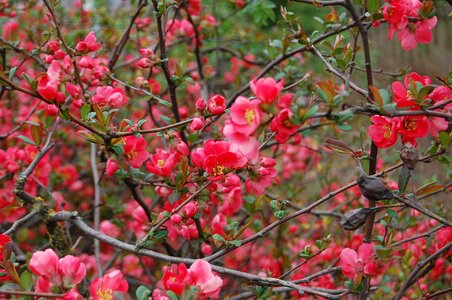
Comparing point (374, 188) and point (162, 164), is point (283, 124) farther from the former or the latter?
point (162, 164)

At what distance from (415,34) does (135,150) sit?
0.74 m

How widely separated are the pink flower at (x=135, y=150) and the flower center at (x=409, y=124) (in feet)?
1.96

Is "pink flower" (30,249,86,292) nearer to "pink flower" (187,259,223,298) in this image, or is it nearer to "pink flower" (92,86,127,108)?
"pink flower" (187,259,223,298)

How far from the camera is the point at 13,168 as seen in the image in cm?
164

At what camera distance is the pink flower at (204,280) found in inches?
36.6

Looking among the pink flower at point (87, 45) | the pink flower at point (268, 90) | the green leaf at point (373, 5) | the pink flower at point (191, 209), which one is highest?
the pink flower at point (87, 45)

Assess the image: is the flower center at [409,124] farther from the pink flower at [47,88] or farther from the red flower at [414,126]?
the pink flower at [47,88]

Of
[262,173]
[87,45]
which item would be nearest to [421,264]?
[262,173]

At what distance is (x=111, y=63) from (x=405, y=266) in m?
1.22

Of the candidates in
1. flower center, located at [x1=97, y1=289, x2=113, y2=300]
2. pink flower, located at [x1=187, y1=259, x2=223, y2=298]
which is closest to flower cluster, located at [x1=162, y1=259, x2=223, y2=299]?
pink flower, located at [x1=187, y1=259, x2=223, y2=298]

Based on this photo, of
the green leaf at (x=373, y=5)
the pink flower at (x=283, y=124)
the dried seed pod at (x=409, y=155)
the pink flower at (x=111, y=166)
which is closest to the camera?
the pink flower at (x=283, y=124)

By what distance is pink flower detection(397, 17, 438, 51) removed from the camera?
1.27 meters

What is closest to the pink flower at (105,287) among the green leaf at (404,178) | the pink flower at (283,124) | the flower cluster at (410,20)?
the pink flower at (283,124)

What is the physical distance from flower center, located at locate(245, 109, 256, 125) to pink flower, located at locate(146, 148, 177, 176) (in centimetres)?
46
